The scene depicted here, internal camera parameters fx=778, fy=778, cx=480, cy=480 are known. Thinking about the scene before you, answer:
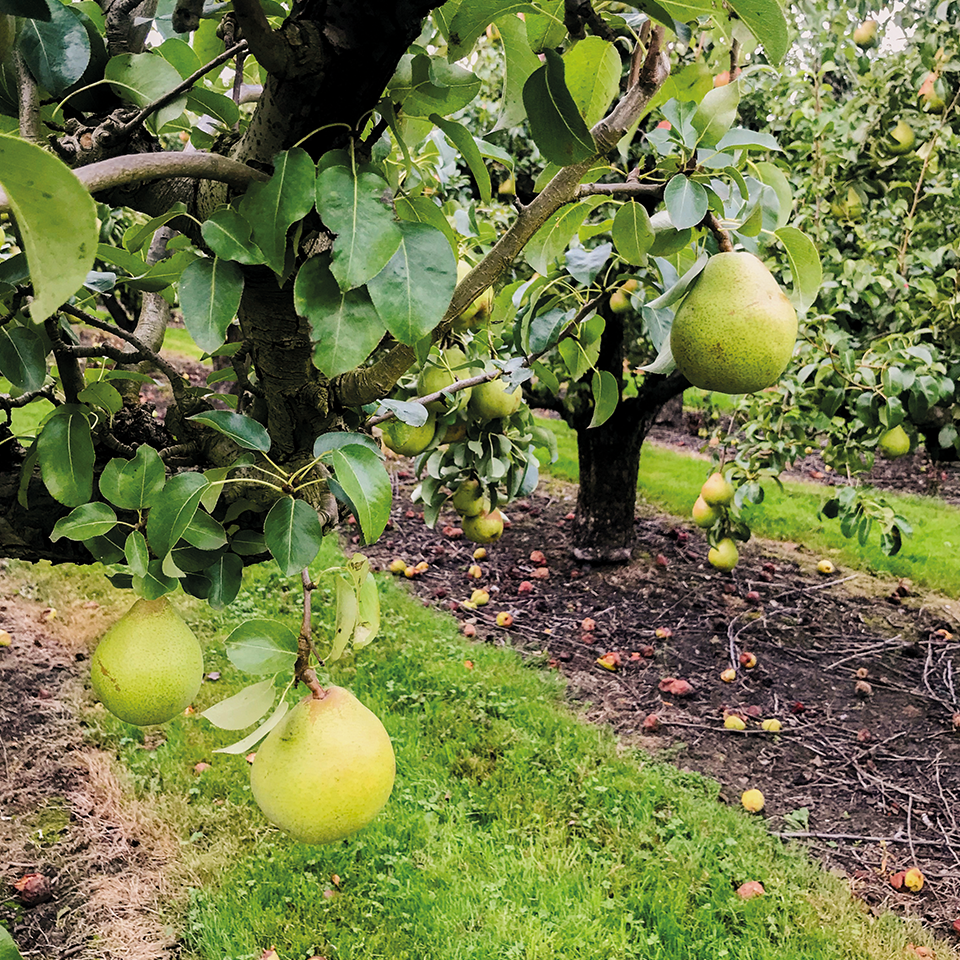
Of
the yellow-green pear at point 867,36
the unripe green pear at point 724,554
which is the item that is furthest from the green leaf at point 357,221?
the yellow-green pear at point 867,36

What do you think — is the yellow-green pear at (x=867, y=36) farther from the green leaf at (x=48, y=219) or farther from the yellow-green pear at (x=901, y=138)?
the green leaf at (x=48, y=219)

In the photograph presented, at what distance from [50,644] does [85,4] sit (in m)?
3.91

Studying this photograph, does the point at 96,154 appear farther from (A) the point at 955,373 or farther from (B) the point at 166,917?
(A) the point at 955,373

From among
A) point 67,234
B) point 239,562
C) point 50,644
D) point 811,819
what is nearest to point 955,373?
point 811,819

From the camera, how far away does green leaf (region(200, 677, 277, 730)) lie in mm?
1074

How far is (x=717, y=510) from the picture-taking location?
4.55 metres

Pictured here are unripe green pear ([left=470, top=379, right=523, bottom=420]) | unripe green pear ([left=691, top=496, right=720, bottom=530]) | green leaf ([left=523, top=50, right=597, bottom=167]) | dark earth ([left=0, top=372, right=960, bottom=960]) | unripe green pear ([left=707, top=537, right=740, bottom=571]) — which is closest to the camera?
green leaf ([left=523, top=50, right=597, bottom=167])

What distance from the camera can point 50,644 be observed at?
4.24 meters

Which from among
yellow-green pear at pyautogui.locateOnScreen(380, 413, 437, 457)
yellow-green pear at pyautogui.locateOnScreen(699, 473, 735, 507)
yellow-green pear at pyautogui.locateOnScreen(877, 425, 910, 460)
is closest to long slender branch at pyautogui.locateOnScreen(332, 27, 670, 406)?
yellow-green pear at pyautogui.locateOnScreen(380, 413, 437, 457)

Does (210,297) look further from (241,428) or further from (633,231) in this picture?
(633,231)

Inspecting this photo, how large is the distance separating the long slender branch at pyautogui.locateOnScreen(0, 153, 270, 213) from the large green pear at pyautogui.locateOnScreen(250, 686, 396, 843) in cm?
67

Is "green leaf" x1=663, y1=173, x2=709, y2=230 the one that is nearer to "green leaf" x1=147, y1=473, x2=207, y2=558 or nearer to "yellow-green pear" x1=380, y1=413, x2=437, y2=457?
"green leaf" x1=147, y1=473, x2=207, y2=558

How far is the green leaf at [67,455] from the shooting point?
1.20 meters

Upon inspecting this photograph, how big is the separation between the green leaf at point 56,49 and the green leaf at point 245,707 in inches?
30.8
